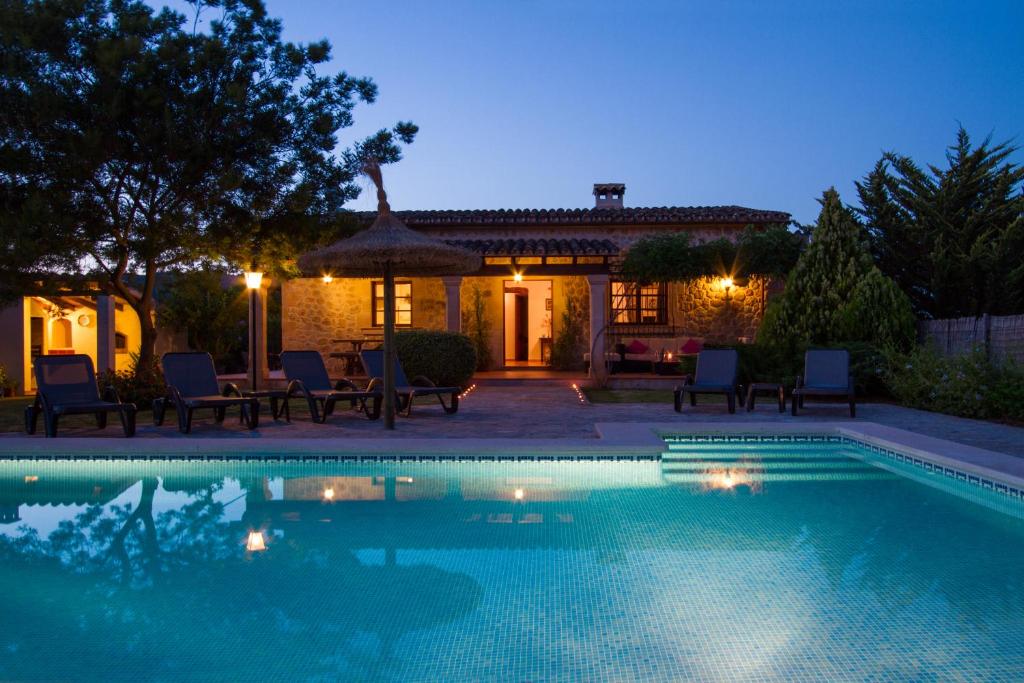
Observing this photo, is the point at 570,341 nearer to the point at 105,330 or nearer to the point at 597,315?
the point at 597,315

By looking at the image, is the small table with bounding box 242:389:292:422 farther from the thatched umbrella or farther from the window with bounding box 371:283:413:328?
the window with bounding box 371:283:413:328

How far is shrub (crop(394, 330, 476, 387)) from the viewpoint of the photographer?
13469mm

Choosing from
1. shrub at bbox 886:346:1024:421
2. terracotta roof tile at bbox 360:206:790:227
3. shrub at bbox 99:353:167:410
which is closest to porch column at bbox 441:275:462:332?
terracotta roof tile at bbox 360:206:790:227

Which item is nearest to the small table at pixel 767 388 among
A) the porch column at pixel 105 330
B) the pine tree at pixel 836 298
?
the pine tree at pixel 836 298

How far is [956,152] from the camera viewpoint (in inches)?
658

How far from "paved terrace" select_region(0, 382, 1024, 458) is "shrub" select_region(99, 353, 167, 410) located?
2.84 ft

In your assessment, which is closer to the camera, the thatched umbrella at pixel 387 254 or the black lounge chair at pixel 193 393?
the thatched umbrella at pixel 387 254

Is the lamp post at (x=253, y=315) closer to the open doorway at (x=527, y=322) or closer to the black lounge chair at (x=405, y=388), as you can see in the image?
the black lounge chair at (x=405, y=388)

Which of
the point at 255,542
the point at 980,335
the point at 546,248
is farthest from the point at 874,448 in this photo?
the point at 546,248

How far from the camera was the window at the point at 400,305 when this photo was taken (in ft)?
61.0

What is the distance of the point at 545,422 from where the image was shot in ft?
31.3

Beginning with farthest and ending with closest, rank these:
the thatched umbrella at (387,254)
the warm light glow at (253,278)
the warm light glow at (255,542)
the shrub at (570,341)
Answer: the shrub at (570,341)
the warm light glow at (253,278)
the thatched umbrella at (387,254)
the warm light glow at (255,542)

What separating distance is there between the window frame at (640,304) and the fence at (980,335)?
6.38 meters

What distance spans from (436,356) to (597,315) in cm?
400
